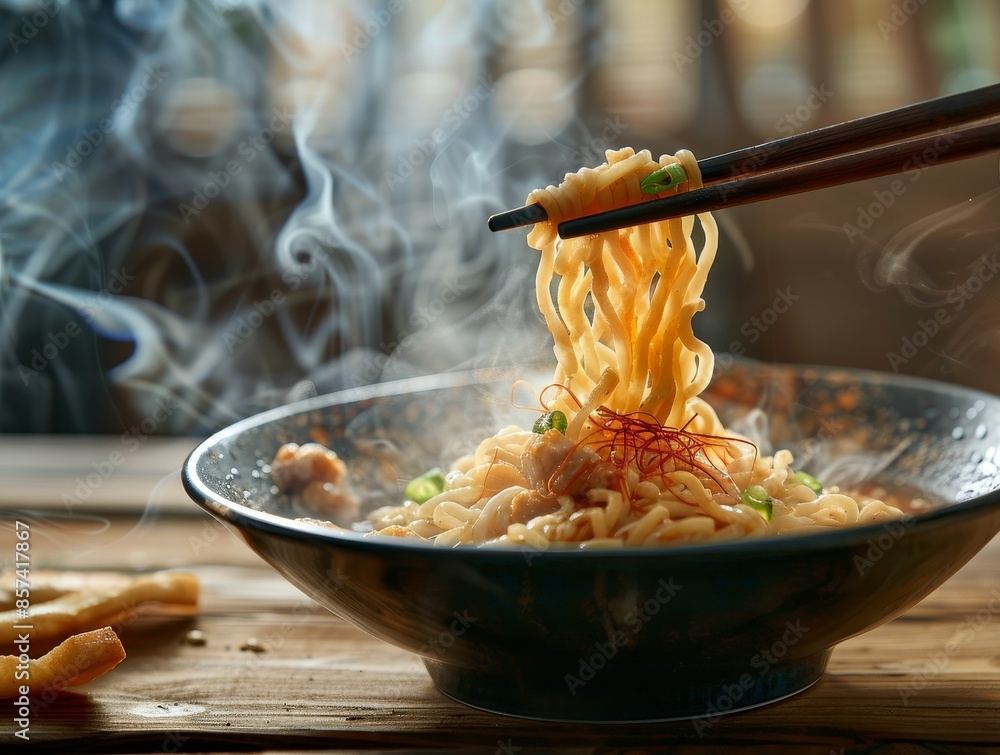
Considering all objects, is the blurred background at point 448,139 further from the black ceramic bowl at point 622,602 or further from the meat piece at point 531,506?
the black ceramic bowl at point 622,602

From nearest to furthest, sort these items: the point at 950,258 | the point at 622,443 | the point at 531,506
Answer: the point at 531,506 → the point at 622,443 → the point at 950,258

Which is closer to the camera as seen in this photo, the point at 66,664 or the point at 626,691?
the point at 626,691

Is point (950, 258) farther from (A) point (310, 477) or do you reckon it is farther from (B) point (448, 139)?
(A) point (310, 477)

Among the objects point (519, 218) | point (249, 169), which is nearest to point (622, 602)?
point (519, 218)

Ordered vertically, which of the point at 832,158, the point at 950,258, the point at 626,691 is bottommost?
the point at 626,691

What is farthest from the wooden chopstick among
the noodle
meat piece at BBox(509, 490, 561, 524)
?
meat piece at BBox(509, 490, 561, 524)

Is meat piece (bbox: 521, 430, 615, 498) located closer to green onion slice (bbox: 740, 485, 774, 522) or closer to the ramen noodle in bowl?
the ramen noodle in bowl
